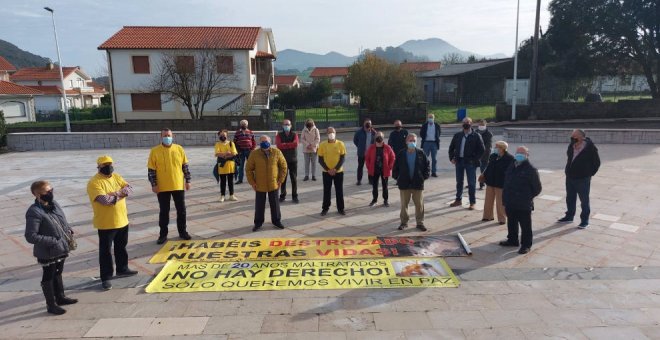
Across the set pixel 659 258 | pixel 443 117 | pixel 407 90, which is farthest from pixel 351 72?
pixel 659 258

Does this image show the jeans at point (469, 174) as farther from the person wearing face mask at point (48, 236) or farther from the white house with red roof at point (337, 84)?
the white house with red roof at point (337, 84)

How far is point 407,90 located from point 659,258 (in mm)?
22216

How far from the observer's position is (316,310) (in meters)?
4.78

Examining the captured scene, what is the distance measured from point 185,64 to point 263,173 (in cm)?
2268

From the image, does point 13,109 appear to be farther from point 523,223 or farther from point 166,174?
point 523,223

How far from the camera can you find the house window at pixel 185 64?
26.8 metres

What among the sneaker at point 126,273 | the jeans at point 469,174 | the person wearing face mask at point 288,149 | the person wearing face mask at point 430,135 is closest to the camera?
the sneaker at point 126,273

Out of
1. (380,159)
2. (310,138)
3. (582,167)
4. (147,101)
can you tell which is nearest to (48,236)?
(380,159)

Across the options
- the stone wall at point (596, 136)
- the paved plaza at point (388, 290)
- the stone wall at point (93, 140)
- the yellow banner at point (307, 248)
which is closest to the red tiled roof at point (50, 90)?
the stone wall at point (93, 140)

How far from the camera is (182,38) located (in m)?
32.2

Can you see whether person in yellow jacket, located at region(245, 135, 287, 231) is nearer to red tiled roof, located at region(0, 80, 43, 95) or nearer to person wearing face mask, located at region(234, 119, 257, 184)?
person wearing face mask, located at region(234, 119, 257, 184)

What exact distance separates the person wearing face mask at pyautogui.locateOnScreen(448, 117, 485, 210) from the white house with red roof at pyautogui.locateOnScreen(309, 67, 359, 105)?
2136 cm

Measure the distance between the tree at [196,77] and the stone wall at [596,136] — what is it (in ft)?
57.7

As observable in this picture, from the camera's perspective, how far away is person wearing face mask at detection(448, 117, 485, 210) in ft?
28.2
